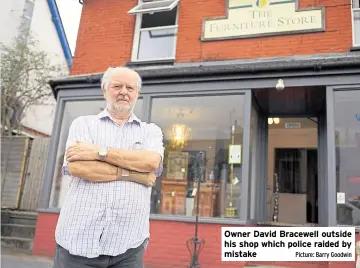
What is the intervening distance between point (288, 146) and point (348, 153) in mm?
1873

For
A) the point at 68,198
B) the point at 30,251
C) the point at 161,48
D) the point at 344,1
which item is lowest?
the point at 30,251

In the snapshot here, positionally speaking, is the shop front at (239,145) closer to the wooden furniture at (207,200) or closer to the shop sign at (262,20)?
the wooden furniture at (207,200)

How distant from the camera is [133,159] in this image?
2.02 metres

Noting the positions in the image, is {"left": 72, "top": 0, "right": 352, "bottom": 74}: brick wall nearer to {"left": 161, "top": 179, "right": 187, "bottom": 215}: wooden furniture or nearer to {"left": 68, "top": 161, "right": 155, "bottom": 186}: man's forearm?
{"left": 161, "top": 179, "right": 187, "bottom": 215}: wooden furniture

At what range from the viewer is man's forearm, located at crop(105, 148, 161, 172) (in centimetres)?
199

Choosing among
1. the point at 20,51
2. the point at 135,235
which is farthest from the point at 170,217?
the point at 20,51

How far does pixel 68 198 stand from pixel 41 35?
1335 centimetres

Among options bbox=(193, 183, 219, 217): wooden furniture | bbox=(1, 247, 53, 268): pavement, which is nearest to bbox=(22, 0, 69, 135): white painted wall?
bbox=(1, 247, 53, 268): pavement

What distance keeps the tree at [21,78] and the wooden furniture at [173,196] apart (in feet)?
20.7

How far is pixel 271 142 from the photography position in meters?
7.36

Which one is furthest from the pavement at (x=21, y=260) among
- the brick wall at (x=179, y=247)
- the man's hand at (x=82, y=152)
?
the man's hand at (x=82, y=152)

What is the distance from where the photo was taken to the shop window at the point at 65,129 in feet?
22.4

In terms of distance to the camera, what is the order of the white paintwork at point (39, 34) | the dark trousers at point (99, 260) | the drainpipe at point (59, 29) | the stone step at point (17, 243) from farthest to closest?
the drainpipe at point (59, 29) → the white paintwork at point (39, 34) → the stone step at point (17, 243) → the dark trousers at point (99, 260)

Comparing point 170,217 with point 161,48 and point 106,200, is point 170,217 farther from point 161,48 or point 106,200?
point 106,200
